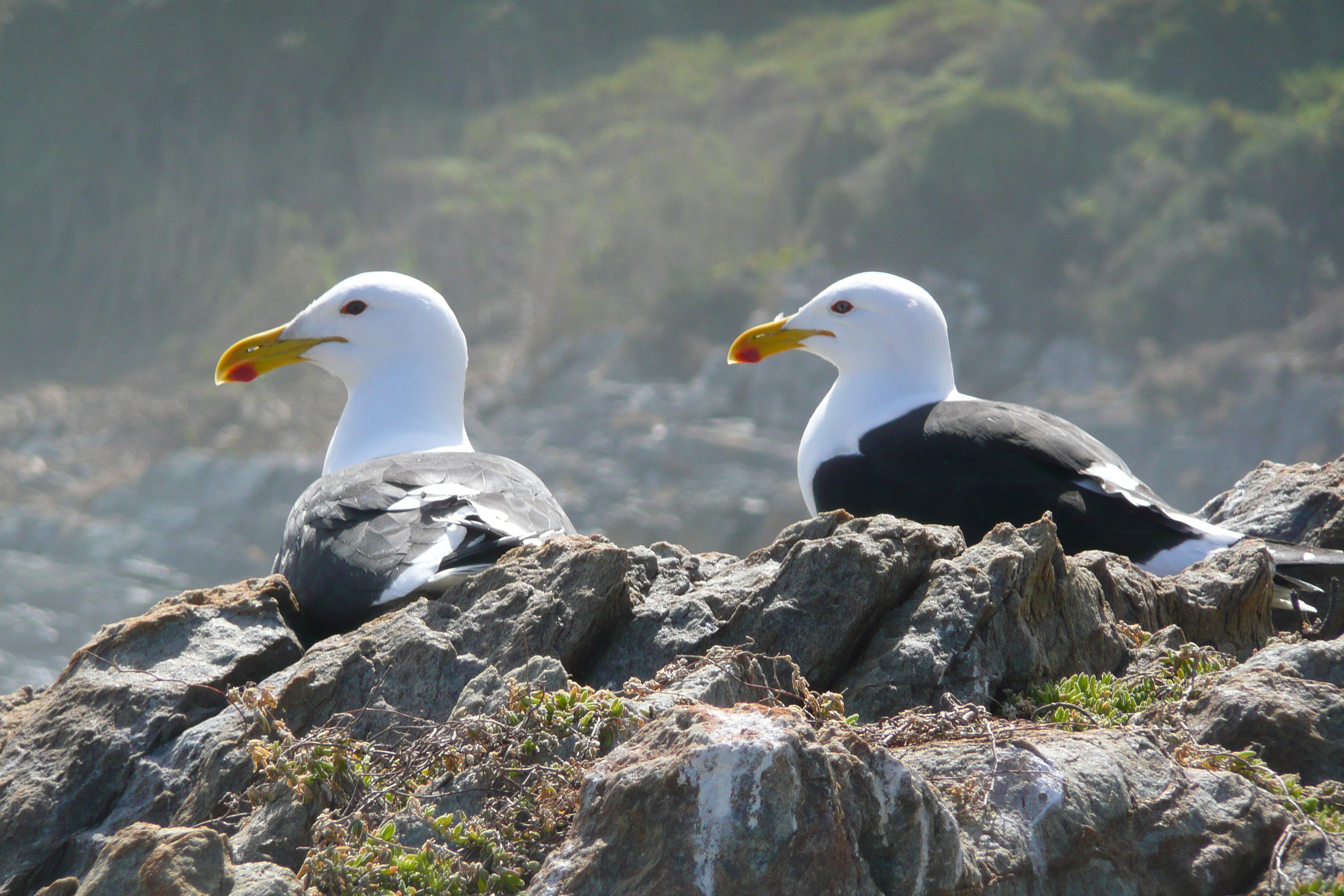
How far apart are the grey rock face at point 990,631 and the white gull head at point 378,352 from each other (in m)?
3.65

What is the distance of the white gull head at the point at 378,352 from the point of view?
24.1 feet

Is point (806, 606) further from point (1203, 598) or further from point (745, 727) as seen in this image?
point (1203, 598)

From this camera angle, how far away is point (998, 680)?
13.5ft

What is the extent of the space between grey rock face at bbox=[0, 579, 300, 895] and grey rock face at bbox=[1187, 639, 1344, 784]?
3.11m

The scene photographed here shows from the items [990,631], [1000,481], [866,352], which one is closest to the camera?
[990,631]

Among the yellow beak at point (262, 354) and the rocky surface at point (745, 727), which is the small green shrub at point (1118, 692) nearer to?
A: the rocky surface at point (745, 727)

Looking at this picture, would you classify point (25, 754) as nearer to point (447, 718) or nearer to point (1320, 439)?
point (447, 718)

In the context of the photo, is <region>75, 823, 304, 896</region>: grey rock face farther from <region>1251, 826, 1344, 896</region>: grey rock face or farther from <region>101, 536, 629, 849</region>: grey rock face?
<region>1251, 826, 1344, 896</region>: grey rock face

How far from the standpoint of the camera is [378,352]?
7.51 metres

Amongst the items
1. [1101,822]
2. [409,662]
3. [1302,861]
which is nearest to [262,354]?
[409,662]

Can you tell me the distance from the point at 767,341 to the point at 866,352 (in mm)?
722

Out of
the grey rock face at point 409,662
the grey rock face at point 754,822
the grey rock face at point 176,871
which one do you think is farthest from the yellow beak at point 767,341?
the grey rock face at point 176,871

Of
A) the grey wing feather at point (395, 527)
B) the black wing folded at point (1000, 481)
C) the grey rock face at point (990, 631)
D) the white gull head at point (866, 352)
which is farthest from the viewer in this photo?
the white gull head at point (866, 352)

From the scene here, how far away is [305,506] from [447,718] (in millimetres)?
1909
